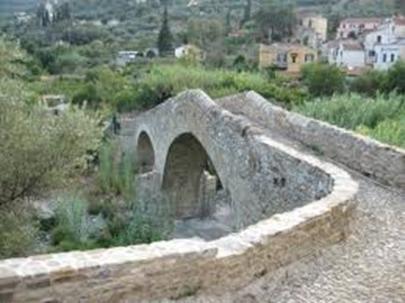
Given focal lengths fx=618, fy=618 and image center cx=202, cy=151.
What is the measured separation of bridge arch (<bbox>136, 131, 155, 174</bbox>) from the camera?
66.2 feet

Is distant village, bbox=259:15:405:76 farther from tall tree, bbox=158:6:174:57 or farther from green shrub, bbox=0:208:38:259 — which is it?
green shrub, bbox=0:208:38:259

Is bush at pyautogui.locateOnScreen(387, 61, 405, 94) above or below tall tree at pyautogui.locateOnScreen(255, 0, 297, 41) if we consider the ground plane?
below

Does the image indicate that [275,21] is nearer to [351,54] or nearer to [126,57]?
[351,54]

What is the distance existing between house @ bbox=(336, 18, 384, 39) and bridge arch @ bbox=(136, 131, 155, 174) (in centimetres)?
3610

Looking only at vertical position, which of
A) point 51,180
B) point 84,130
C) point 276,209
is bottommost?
point 276,209

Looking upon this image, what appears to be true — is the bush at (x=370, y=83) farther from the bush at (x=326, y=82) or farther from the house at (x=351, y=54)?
the house at (x=351, y=54)

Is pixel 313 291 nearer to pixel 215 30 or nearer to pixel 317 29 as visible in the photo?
pixel 215 30

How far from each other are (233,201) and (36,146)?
3.96m

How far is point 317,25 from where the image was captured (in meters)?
57.5

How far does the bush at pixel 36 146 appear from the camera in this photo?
7.74m

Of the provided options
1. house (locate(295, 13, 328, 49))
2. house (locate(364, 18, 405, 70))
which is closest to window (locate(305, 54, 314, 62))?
house (locate(364, 18, 405, 70))

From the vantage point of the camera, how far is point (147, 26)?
6116 cm

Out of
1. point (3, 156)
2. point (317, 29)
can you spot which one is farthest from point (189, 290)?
point (317, 29)

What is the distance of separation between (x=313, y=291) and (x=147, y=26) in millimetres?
57975
